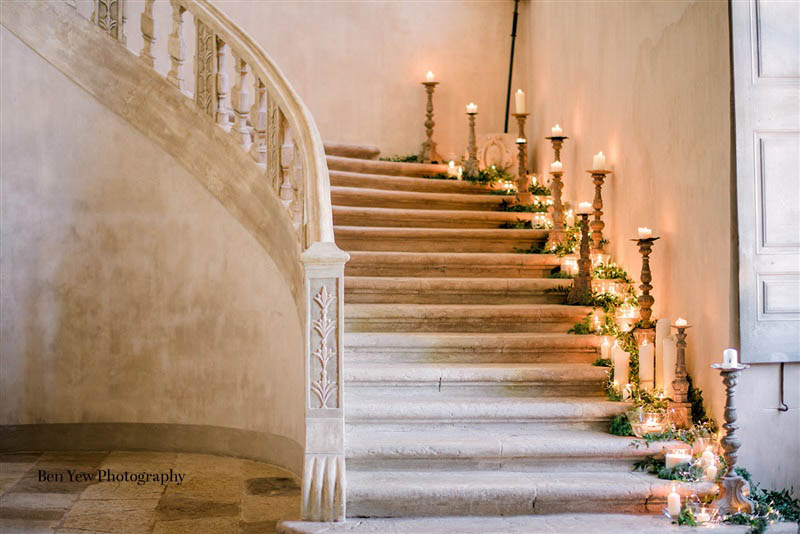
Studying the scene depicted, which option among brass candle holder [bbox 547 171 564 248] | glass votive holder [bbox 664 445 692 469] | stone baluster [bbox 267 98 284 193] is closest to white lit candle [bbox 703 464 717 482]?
glass votive holder [bbox 664 445 692 469]

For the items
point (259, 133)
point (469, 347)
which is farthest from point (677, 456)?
point (259, 133)

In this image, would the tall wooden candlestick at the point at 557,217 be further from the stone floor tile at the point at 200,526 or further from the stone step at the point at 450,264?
the stone floor tile at the point at 200,526

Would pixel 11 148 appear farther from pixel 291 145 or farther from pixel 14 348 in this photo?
pixel 291 145

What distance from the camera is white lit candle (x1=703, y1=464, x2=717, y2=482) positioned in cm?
441

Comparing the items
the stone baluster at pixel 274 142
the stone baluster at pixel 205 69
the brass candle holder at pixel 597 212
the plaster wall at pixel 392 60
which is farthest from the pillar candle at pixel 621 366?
the plaster wall at pixel 392 60

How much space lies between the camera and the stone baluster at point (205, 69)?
5.82m

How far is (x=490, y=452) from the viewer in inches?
179

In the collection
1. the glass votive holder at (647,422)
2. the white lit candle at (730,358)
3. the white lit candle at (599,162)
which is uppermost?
the white lit candle at (599,162)

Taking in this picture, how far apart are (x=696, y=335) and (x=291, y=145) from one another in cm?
251

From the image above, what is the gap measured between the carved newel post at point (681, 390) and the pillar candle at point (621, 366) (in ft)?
1.09

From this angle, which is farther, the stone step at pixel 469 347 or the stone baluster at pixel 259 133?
the stone baluster at pixel 259 133

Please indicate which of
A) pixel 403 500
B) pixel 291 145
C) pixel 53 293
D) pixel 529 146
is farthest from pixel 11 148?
pixel 529 146

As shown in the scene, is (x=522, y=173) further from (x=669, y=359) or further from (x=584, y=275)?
(x=669, y=359)

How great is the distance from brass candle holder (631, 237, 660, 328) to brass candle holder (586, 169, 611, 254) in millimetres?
737
